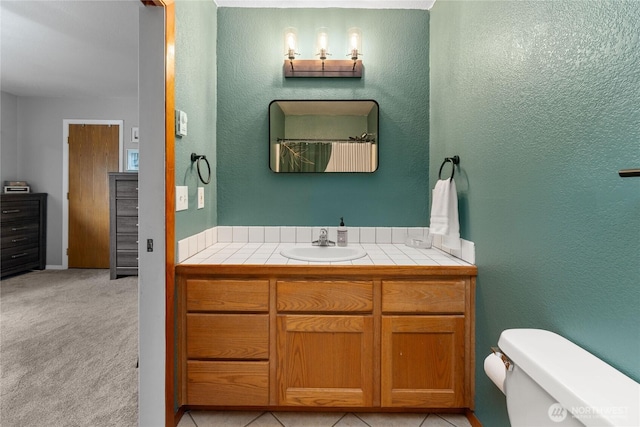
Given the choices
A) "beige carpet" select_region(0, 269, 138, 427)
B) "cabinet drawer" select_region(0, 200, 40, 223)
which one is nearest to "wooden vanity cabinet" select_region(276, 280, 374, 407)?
"beige carpet" select_region(0, 269, 138, 427)

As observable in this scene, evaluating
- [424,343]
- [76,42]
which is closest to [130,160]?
[76,42]

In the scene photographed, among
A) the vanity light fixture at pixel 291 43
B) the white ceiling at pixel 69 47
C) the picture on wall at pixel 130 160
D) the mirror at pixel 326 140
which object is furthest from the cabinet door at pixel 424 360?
the picture on wall at pixel 130 160

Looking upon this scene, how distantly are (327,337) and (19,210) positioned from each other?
15.8 ft

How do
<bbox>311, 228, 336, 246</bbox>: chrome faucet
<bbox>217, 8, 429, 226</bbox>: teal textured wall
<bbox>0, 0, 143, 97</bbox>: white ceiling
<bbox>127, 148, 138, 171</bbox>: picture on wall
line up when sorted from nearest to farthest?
<bbox>311, 228, 336, 246</bbox>: chrome faucet
<bbox>217, 8, 429, 226</bbox>: teal textured wall
<bbox>0, 0, 143, 97</bbox>: white ceiling
<bbox>127, 148, 138, 171</bbox>: picture on wall

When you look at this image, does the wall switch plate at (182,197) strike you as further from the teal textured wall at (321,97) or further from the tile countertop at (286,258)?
the teal textured wall at (321,97)

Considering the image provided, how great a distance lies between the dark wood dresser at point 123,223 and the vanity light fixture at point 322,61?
296 cm

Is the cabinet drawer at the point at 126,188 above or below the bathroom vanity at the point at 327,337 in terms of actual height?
above

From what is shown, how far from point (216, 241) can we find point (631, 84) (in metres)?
2.05

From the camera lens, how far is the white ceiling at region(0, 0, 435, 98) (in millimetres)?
2430

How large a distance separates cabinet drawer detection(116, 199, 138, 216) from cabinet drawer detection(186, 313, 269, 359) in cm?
312

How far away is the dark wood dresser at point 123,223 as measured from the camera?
4117 millimetres

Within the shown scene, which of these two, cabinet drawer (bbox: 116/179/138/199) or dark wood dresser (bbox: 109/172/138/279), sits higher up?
cabinet drawer (bbox: 116/179/138/199)

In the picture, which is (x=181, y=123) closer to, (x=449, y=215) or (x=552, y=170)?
(x=449, y=215)

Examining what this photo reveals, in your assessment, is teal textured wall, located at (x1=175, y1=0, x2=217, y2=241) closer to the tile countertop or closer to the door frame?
the tile countertop
